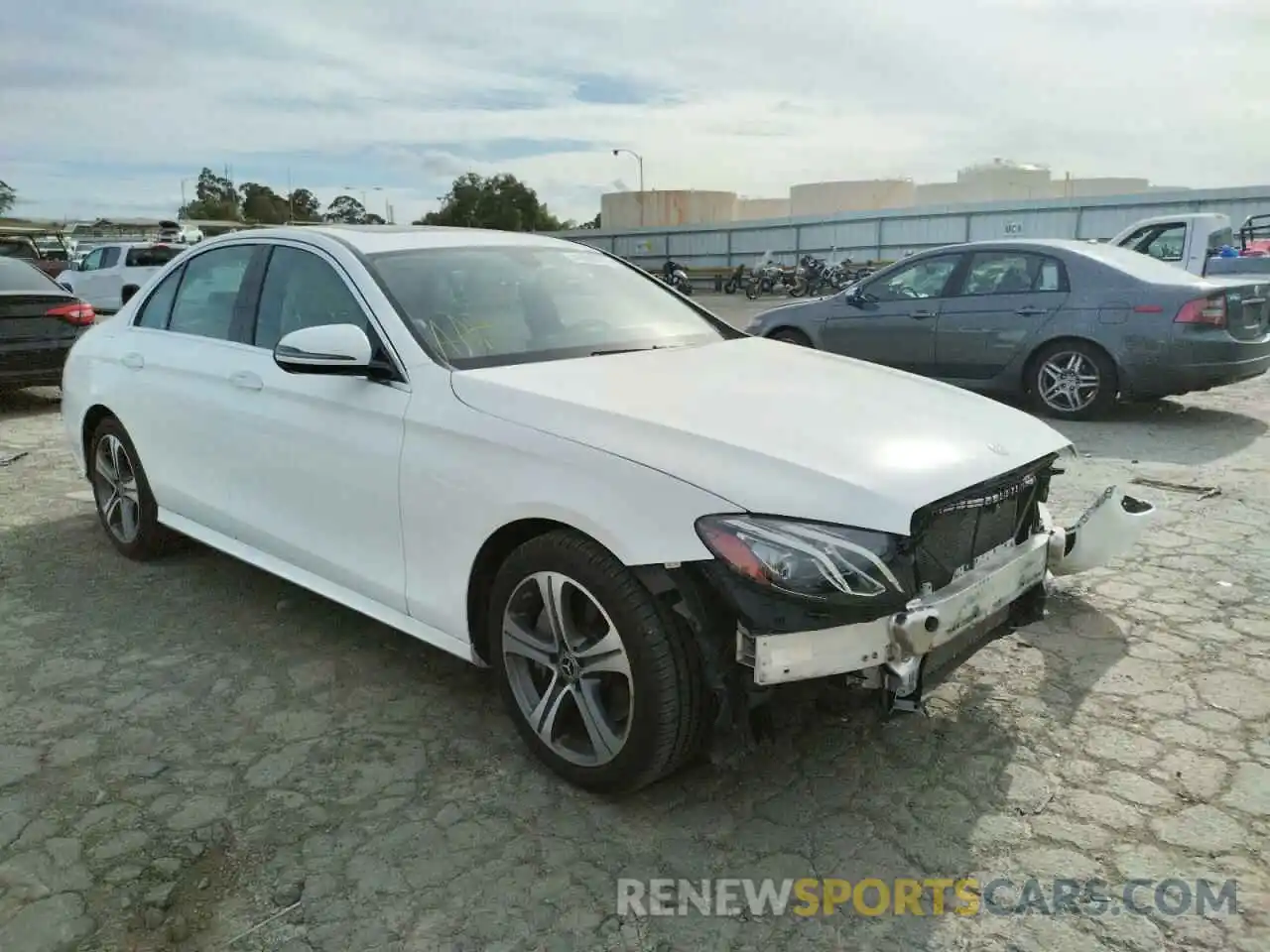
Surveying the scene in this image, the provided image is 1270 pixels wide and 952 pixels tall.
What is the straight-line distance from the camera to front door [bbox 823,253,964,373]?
344 inches

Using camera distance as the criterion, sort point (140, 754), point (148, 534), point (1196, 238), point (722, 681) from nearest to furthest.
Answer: point (722, 681) → point (140, 754) → point (148, 534) → point (1196, 238)

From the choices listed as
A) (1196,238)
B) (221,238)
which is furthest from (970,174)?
(221,238)

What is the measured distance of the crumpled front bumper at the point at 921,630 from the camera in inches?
95.4

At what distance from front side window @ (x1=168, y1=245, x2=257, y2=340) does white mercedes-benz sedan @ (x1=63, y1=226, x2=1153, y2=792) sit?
0.07 feet

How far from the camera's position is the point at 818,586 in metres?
2.39

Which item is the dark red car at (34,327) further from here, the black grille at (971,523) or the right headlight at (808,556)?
the black grille at (971,523)

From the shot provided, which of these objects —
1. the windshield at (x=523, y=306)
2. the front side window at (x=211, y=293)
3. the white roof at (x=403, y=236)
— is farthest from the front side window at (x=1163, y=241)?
the front side window at (x=211, y=293)

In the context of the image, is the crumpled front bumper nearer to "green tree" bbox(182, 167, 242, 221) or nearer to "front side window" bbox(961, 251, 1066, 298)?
"front side window" bbox(961, 251, 1066, 298)

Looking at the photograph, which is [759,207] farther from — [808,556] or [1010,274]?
[808,556]

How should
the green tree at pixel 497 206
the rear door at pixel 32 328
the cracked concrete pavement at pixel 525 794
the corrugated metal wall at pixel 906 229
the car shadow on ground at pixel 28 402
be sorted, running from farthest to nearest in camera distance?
the green tree at pixel 497 206 < the corrugated metal wall at pixel 906 229 < the car shadow on ground at pixel 28 402 < the rear door at pixel 32 328 < the cracked concrete pavement at pixel 525 794

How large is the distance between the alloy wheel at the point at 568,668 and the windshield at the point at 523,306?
2.81 feet

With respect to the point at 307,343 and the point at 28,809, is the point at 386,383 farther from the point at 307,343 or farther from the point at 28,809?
the point at 28,809

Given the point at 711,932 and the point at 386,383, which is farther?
the point at 386,383

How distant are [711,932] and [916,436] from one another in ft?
4.75
